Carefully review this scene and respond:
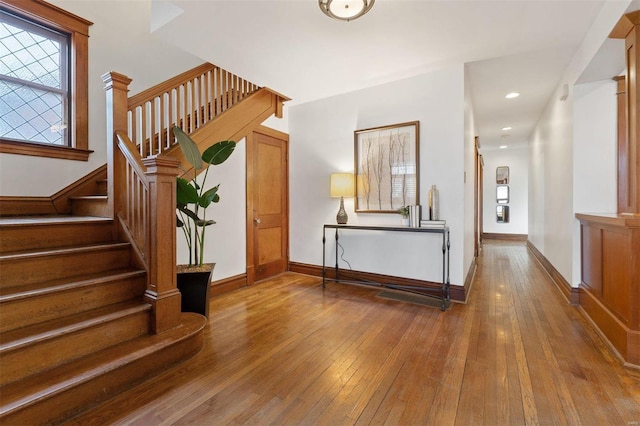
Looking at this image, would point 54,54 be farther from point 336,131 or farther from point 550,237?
point 550,237

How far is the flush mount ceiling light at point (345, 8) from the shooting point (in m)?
2.07

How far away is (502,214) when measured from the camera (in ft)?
27.5

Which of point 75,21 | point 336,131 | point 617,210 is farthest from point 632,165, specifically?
point 75,21

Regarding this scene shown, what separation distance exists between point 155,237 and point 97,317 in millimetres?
595

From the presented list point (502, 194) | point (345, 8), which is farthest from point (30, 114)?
point (502, 194)

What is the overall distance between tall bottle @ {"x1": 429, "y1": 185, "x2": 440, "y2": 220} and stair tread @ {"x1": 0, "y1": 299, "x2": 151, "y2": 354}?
2.93m

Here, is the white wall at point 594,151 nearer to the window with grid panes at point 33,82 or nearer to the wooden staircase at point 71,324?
the wooden staircase at point 71,324

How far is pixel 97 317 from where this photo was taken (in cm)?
182

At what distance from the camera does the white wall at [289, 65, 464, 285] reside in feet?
10.7

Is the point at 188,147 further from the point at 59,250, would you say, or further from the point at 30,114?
the point at 30,114

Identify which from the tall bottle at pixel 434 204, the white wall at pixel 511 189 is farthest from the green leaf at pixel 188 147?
the white wall at pixel 511 189

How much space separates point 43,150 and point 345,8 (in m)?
3.28

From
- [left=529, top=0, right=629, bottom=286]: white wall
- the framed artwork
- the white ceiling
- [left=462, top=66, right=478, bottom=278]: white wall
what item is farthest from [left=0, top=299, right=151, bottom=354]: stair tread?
[left=529, top=0, right=629, bottom=286]: white wall

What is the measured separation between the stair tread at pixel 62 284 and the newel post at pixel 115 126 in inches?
21.4
